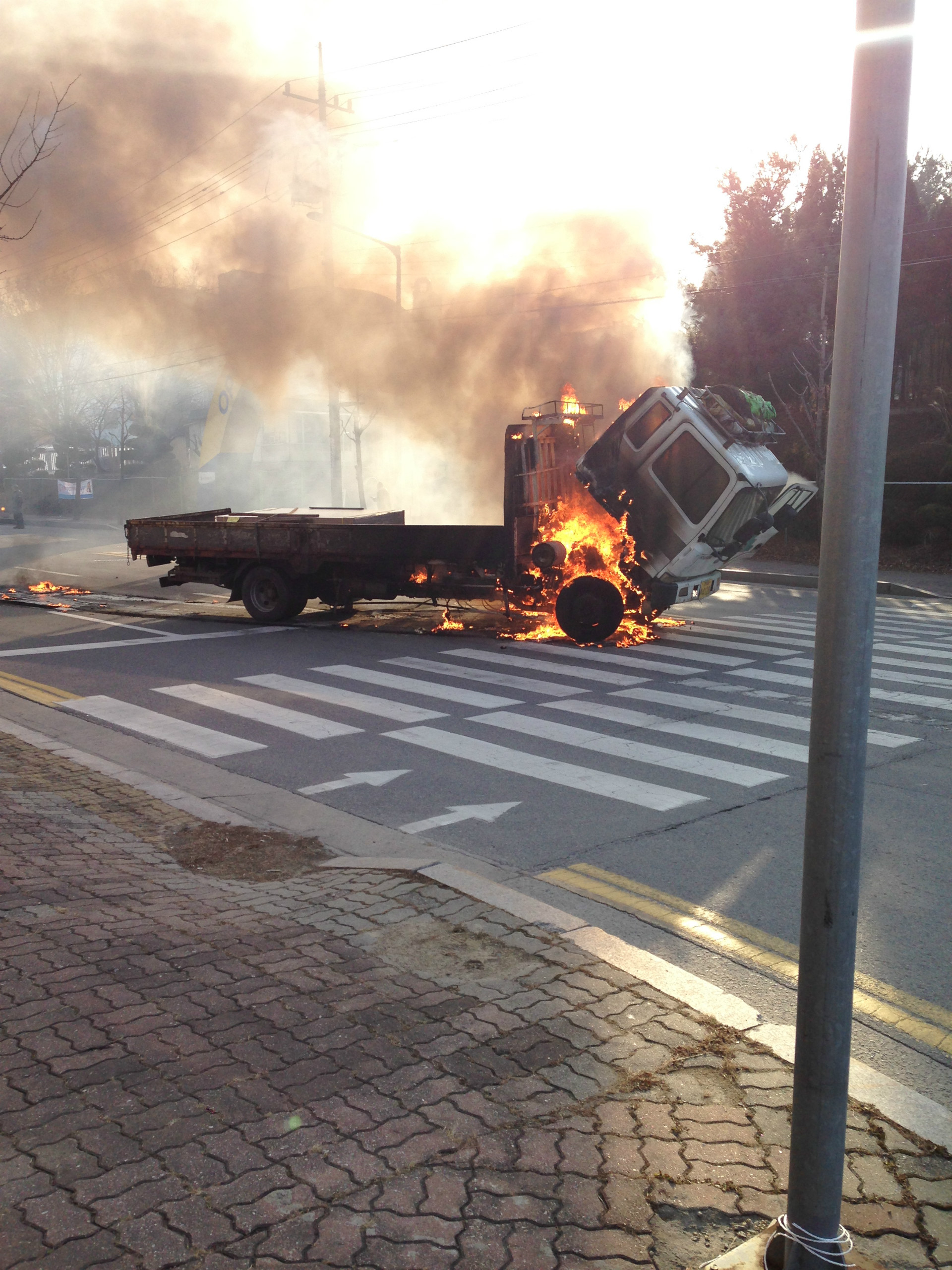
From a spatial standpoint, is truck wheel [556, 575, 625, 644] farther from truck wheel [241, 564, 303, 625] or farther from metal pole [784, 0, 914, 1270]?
metal pole [784, 0, 914, 1270]

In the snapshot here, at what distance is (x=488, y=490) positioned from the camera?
54.4 ft

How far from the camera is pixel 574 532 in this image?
40.3 feet

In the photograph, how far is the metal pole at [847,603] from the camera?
212 centimetres

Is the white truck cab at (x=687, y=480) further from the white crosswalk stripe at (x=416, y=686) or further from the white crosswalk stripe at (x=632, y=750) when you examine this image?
the white crosswalk stripe at (x=632, y=750)

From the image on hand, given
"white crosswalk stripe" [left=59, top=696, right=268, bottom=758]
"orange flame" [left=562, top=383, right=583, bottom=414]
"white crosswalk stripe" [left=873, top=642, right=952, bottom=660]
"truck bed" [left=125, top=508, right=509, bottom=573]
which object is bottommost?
"white crosswalk stripe" [left=59, top=696, right=268, bottom=758]

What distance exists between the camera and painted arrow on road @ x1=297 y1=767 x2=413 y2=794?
21.9 ft

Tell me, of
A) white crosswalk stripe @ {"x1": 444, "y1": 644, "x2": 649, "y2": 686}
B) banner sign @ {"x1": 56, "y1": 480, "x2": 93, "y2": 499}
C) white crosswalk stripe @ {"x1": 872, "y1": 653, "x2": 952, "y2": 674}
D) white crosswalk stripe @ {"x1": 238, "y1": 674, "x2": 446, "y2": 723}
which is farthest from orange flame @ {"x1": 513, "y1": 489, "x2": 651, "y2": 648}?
banner sign @ {"x1": 56, "y1": 480, "x2": 93, "y2": 499}

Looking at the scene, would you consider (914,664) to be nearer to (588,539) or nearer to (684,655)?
(684,655)

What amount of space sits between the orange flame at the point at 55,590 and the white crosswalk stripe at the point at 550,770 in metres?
11.3

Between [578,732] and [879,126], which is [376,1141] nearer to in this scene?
[879,126]

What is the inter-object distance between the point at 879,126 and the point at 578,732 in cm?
620

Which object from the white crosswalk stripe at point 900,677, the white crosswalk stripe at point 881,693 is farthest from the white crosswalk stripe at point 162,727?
the white crosswalk stripe at point 900,677

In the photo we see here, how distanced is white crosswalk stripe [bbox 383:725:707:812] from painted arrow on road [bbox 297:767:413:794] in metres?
0.58

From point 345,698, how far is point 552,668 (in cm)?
248
